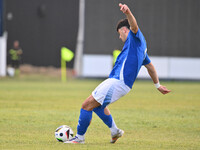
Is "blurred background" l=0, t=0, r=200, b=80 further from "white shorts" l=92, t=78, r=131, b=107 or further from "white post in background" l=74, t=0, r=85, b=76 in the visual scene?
"white shorts" l=92, t=78, r=131, b=107

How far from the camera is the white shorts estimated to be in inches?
310

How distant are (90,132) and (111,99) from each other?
213 cm

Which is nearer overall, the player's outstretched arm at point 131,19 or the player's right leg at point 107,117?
the player's outstretched arm at point 131,19

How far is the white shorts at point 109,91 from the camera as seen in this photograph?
25.8ft

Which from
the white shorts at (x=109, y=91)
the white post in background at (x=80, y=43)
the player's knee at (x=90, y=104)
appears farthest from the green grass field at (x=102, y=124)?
the white post in background at (x=80, y=43)

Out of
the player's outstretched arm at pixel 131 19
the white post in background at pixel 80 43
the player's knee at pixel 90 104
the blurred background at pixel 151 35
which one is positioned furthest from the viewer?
the white post in background at pixel 80 43

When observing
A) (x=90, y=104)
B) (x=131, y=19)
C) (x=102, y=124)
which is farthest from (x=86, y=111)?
(x=102, y=124)

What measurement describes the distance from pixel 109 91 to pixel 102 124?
350 cm

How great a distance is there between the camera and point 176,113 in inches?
538

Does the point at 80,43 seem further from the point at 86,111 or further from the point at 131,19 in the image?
the point at 131,19

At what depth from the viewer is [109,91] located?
7.88 m

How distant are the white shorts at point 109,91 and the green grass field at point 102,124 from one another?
2.44 ft

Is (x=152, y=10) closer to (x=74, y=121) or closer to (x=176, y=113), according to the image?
(x=176, y=113)

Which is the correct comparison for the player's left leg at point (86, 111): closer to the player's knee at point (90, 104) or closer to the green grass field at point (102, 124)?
the player's knee at point (90, 104)
